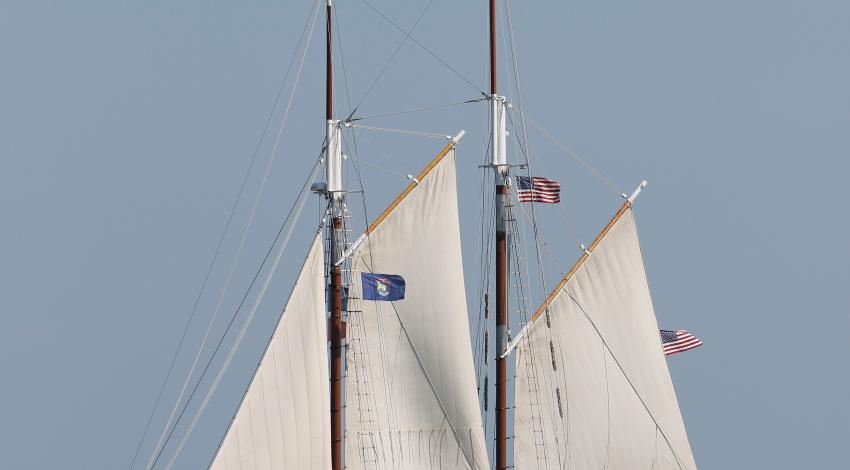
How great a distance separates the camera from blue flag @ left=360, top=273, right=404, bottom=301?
85250 millimetres

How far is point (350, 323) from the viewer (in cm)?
8531

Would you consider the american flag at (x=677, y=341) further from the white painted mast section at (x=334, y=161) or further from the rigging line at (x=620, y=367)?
the white painted mast section at (x=334, y=161)

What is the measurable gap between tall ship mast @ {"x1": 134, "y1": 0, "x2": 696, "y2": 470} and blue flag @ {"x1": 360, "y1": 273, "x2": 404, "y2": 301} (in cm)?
3

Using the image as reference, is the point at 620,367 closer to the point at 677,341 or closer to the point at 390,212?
the point at 677,341

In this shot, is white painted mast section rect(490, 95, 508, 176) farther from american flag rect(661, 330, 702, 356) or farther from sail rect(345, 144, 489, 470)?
american flag rect(661, 330, 702, 356)

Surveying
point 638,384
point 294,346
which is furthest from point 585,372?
point 294,346

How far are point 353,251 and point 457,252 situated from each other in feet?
12.0

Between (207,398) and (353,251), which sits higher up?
(353,251)

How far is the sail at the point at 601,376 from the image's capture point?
89125mm

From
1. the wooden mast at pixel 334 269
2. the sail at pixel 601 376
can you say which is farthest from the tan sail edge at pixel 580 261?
the wooden mast at pixel 334 269

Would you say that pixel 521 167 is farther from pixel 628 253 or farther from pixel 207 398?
pixel 207 398

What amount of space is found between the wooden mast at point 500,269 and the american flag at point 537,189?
0.66m

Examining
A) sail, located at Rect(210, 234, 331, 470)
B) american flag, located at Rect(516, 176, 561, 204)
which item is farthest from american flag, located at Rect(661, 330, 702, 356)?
sail, located at Rect(210, 234, 331, 470)

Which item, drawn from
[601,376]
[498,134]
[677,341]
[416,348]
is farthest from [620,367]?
[498,134]
